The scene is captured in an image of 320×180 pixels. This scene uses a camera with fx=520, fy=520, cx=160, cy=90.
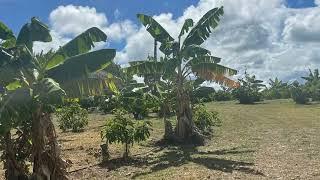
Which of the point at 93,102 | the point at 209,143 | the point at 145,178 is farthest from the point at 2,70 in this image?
the point at 93,102

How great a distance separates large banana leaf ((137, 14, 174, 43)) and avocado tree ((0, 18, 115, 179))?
869cm

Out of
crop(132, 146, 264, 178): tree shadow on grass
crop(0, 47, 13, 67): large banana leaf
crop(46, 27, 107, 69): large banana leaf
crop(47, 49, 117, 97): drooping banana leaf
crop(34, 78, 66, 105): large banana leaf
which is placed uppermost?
crop(46, 27, 107, 69): large banana leaf

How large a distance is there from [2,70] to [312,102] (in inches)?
1707

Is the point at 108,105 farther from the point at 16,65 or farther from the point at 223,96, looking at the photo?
the point at 16,65

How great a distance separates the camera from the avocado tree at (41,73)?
12.7 meters

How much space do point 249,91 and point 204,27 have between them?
29935 millimetres

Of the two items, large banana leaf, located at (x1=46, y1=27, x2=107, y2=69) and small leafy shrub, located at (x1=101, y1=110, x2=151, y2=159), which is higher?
large banana leaf, located at (x1=46, y1=27, x2=107, y2=69)

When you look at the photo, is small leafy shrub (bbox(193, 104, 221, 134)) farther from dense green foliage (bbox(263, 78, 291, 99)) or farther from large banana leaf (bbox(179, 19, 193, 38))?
dense green foliage (bbox(263, 78, 291, 99))

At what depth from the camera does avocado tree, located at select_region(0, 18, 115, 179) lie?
41.8ft

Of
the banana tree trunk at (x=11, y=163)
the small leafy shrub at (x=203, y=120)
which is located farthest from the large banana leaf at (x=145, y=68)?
the banana tree trunk at (x=11, y=163)

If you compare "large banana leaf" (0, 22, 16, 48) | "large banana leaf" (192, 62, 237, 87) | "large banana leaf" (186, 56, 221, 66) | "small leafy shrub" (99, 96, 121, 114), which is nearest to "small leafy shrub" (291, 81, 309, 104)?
"small leafy shrub" (99, 96, 121, 114)

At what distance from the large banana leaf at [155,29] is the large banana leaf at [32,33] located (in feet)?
30.5

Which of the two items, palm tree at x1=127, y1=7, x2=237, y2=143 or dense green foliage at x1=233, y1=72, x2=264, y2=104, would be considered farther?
dense green foliage at x1=233, y1=72, x2=264, y2=104

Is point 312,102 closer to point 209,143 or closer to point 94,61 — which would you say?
point 209,143
